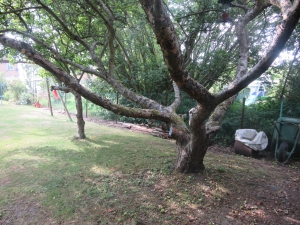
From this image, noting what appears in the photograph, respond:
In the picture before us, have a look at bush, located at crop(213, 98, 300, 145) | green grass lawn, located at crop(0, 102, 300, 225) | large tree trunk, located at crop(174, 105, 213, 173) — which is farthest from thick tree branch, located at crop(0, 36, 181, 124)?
bush, located at crop(213, 98, 300, 145)

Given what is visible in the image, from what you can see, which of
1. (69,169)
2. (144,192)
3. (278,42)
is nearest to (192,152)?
(144,192)

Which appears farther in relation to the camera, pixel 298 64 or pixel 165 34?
pixel 298 64

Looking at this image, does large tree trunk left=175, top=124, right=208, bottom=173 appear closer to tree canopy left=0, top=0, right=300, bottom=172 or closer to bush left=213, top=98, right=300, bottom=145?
tree canopy left=0, top=0, right=300, bottom=172

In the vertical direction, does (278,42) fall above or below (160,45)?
above

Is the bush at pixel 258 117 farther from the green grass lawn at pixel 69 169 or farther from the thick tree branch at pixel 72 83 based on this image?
the thick tree branch at pixel 72 83

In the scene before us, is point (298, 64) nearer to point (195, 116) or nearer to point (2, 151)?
point (195, 116)

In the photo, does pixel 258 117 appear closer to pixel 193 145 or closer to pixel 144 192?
pixel 193 145

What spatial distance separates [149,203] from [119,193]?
1.95 feet

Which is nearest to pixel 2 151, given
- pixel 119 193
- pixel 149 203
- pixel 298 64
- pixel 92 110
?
pixel 119 193

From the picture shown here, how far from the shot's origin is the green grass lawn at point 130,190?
2.67m


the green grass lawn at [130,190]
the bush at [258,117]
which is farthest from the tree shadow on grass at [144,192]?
the bush at [258,117]

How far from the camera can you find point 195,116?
3086mm

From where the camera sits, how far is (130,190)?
332 cm

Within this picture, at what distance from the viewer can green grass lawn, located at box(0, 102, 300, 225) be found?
267 centimetres
